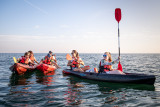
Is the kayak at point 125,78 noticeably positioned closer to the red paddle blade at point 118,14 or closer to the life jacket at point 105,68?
the life jacket at point 105,68

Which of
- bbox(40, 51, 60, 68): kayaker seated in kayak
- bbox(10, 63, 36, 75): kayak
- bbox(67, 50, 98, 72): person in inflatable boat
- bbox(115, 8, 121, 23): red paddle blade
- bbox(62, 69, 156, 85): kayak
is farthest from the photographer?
bbox(40, 51, 60, 68): kayaker seated in kayak

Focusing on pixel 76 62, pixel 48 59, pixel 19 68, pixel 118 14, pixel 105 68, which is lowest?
pixel 19 68

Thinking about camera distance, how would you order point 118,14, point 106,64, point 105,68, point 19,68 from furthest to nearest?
point 19,68, point 118,14, point 105,68, point 106,64

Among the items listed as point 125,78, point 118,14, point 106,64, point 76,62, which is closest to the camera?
point 125,78

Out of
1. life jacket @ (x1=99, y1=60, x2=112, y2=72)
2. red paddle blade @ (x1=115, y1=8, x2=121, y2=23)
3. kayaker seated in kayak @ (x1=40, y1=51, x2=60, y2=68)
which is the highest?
red paddle blade @ (x1=115, y1=8, x2=121, y2=23)

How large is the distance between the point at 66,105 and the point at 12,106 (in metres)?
1.94

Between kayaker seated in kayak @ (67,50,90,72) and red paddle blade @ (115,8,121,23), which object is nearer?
red paddle blade @ (115,8,121,23)

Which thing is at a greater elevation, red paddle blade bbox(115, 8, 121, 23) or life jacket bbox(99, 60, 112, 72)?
red paddle blade bbox(115, 8, 121, 23)

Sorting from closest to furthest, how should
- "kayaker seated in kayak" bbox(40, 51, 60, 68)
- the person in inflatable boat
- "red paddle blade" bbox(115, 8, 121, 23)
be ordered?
1. "red paddle blade" bbox(115, 8, 121, 23)
2. the person in inflatable boat
3. "kayaker seated in kayak" bbox(40, 51, 60, 68)

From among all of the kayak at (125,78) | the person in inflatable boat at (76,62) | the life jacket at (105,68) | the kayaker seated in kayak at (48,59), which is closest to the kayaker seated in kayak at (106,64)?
the life jacket at (105,68)

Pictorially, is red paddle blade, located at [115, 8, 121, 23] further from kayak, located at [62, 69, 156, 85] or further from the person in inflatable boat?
kayak, located at [62, 69, 156, 85]

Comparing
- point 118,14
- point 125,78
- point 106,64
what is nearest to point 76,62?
point 106,64

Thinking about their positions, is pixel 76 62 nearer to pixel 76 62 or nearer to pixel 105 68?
pixel 76 62

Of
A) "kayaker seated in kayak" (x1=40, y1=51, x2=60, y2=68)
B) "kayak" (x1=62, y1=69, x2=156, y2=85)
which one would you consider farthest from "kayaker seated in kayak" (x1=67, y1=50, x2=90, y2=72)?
"kayaker seated in kayak" (x1=40, y1=51, x2=60, y2=68)
